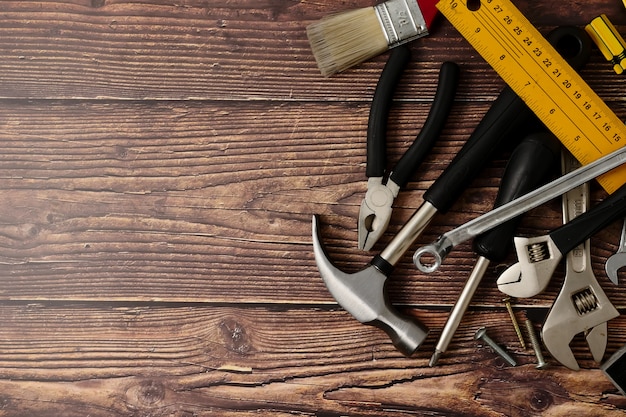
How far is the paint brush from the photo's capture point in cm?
99

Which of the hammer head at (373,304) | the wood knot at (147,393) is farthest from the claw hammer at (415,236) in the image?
the wood knot at (147,393)

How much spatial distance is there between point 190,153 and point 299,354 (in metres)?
0.32

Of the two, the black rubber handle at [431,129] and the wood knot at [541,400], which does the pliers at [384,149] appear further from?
the wood knot at [541,400]

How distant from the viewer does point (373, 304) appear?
3.04ft

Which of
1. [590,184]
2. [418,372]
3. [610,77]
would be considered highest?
[610,77]

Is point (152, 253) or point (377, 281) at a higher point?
point (152, 253)

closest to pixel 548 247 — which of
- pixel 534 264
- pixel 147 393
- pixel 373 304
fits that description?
pixel 534 264

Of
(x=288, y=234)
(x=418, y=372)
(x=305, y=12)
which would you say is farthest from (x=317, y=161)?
(x=418, y=372)

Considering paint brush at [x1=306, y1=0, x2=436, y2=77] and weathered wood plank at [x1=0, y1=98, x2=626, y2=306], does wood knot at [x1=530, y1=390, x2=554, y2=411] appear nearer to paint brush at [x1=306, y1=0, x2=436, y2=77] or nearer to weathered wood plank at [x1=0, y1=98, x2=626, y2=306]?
weathered wood plank at [x1=0, y1=98, x2=626, y2=306]

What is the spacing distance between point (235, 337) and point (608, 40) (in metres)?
0.63

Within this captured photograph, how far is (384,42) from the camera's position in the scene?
99 cm

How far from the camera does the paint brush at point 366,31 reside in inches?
38.8

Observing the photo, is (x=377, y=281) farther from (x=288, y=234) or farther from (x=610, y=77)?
(x=610, y=77)

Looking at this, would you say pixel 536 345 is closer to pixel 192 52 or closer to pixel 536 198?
pixel 536 198
